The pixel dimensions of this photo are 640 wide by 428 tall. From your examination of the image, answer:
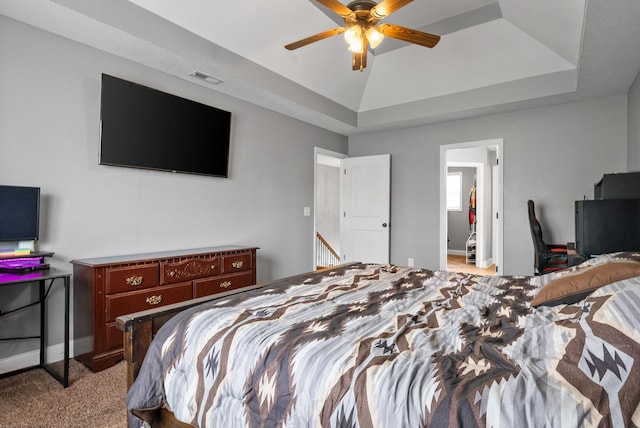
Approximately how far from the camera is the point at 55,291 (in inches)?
106

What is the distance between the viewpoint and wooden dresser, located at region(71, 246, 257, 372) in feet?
8.29

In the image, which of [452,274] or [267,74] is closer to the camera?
[452,274]

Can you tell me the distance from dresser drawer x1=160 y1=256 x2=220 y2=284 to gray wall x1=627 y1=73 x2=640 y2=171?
4.03m

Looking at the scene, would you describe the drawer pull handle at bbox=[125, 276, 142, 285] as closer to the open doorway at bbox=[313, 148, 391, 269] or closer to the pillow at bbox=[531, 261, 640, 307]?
the pillow at bbox=[531, 261, 640, 307]

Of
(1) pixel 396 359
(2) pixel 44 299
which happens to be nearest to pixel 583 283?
(1) pixel 396 359

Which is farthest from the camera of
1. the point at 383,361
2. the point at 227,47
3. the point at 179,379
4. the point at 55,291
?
the point at 227,47

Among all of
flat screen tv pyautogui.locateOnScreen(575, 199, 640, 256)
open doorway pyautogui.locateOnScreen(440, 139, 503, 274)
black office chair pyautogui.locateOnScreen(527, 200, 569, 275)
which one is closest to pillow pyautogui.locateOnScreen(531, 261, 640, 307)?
flat screen tv pyautogui.locateOnScreen(575, 199, 640, 256)

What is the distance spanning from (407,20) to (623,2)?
202cm

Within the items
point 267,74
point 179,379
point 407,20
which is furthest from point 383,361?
point 407,20

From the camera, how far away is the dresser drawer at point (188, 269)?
291cm

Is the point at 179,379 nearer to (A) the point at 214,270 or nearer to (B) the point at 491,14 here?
(A) the point at 214,270

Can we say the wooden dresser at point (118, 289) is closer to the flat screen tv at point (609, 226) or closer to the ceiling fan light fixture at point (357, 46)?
the ceiling fan light fixture at point (357, 46)

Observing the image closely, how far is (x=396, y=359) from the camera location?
1074 mm

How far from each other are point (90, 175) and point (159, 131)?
70 centimetres
